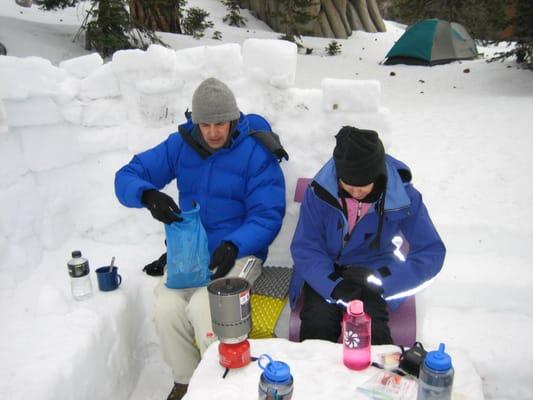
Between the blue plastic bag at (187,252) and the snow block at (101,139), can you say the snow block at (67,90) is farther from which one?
the blue plastic bag at (187,252)

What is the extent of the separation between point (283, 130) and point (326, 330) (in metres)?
1.45

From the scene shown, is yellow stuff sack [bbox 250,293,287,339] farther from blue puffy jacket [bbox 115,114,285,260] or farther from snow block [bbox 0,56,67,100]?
snow block [bbox 0,56,67,100]

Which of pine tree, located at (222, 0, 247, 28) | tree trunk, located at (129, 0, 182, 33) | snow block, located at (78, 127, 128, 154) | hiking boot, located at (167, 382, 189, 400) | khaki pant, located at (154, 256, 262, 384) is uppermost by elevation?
pine tree, located at (222, 0, 247, 28)

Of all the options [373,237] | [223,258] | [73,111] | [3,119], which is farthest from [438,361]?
[73,111]

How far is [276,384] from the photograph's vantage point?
1512mm

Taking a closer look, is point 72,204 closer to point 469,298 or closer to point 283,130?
point 283,130

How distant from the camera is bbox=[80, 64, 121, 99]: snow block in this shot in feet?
11.1

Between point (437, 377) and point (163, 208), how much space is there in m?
1.51

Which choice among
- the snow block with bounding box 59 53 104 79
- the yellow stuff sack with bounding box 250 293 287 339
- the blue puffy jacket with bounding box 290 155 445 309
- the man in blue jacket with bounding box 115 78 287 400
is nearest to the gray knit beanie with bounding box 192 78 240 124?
the man in blue jacket with bounding box 115 78 287 400

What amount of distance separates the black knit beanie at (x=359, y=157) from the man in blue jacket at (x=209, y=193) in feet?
2.02

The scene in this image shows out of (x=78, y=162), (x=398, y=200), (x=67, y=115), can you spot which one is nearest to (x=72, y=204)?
(x=78, y=162)

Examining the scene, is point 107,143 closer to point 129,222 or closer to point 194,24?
point 129,222

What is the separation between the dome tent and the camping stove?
919 centimetres

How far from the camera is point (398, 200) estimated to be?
7.32 feet
